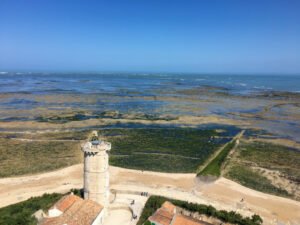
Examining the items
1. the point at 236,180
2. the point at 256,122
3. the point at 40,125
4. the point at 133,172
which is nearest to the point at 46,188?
the point at 133,172

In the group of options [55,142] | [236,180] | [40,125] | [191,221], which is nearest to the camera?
[191,221]

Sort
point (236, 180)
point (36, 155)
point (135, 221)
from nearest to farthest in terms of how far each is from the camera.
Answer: point (135, 221), point (236, 180), point (36, 155)

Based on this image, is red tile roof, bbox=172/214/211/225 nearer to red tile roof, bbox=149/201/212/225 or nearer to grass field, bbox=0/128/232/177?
red tile roof, bbox=149/201/212/225

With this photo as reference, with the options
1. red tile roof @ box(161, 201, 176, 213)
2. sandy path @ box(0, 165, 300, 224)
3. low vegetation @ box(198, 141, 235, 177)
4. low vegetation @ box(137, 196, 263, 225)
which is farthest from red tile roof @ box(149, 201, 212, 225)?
low vegetation @ box(198, 141, 235, 177)

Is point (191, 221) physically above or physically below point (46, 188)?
above

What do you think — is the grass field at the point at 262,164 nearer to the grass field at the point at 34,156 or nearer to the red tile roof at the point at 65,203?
the red tile roof at the point at 65,203

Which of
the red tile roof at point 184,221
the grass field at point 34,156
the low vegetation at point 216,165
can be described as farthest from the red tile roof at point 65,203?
the low vegetation at point 216,165

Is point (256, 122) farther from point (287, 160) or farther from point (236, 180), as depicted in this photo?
point (236, 180)
